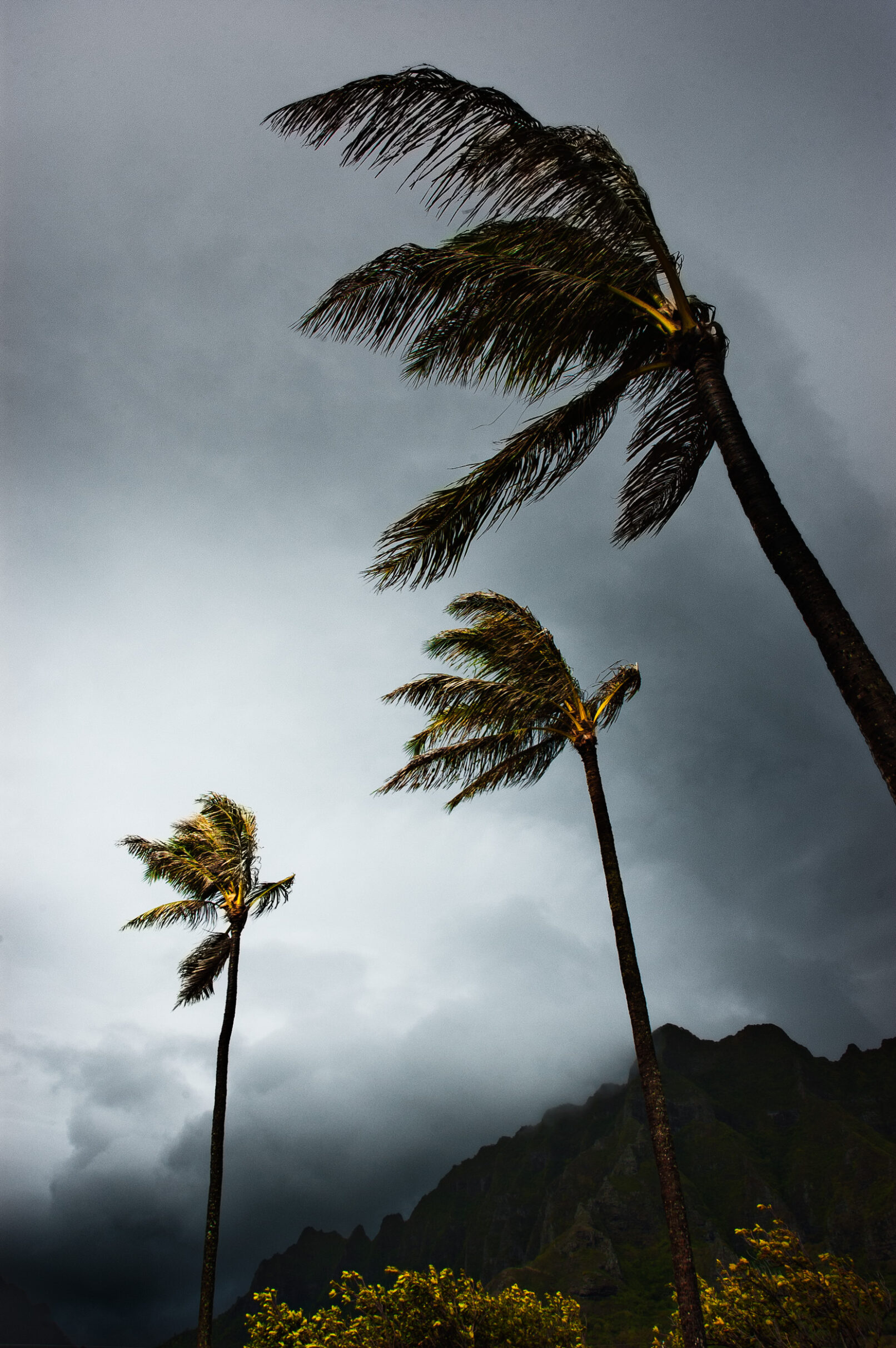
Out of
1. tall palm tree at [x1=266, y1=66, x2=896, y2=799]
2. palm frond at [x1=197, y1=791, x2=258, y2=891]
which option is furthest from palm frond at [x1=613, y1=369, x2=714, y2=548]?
palm frond at [x1=197, y1=791, x2=258, y2=891]

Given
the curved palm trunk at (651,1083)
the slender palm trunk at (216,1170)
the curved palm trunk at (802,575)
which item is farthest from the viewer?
the slender palm trunk at (216,1170)

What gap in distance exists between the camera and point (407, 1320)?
19281mm

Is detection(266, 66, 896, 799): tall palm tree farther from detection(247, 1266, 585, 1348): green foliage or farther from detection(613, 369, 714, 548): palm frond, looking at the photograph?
detection(247, 1266, 585, 1348): green foliage

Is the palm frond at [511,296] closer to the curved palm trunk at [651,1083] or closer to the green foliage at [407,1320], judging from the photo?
the curved palm trunk at [651,1083]

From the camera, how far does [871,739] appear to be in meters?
4.42

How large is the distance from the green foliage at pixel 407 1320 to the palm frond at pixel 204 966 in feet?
23.4

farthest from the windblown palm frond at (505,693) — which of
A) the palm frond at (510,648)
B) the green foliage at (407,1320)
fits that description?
the green foliage at (407,1320)

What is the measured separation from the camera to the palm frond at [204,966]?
17.8 metres

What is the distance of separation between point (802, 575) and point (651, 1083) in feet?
26.7

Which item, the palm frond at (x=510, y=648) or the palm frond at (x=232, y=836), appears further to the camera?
the palm frond at (x=232, y=836)

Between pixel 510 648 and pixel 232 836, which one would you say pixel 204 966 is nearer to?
pixel 232 836

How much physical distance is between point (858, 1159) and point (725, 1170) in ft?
119

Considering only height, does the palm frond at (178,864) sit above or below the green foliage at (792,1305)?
above

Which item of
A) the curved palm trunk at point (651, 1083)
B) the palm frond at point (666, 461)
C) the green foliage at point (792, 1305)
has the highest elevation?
the palm frond at point (666, 461)
